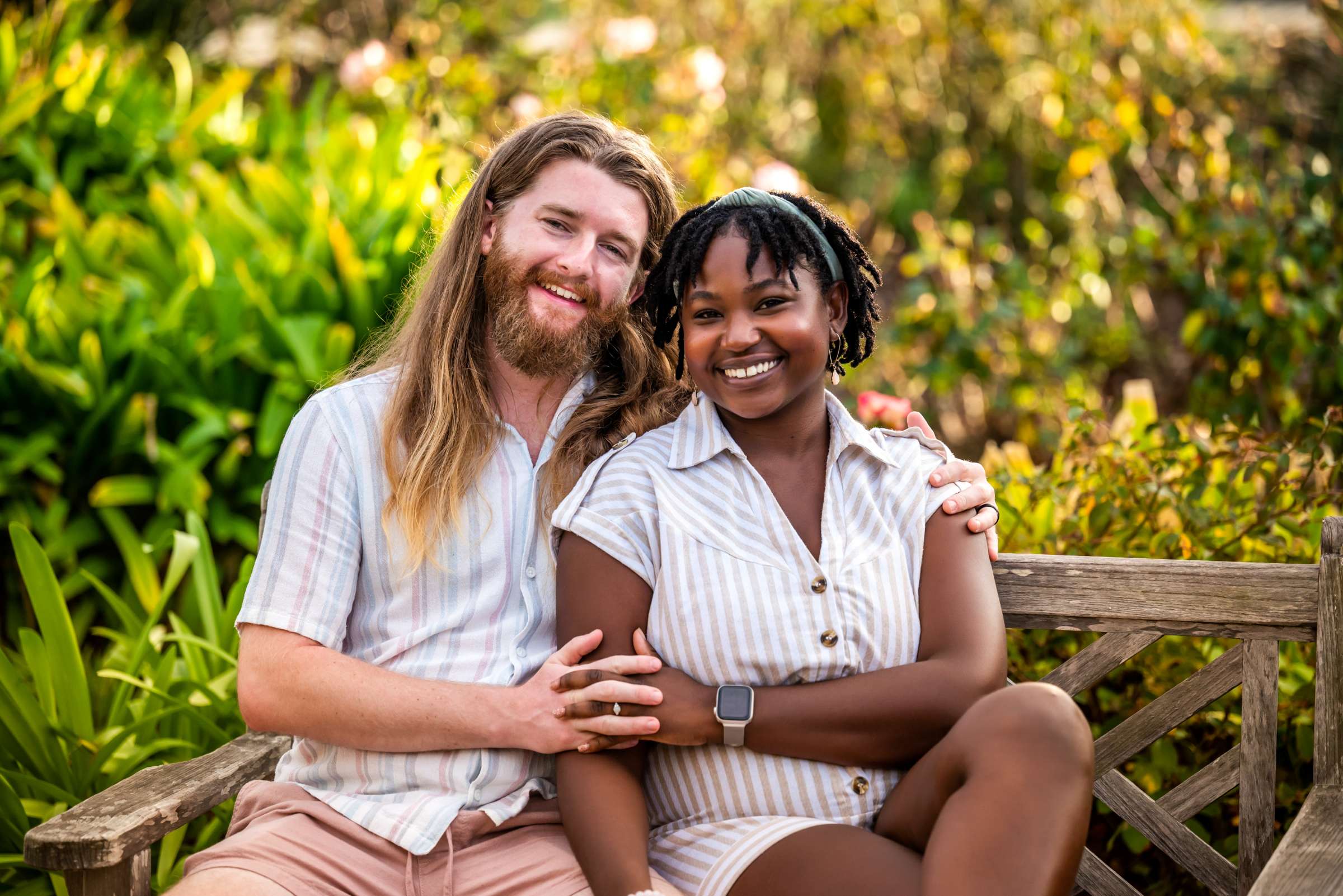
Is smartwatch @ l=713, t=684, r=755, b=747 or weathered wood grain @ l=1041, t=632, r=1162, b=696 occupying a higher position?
smartwatch @ l=713, t=684, r=755, b=747

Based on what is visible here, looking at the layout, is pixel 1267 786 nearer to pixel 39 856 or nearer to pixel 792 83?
pixel 39 856

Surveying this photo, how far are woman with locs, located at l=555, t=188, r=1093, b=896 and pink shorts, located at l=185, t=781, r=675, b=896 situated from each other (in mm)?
159

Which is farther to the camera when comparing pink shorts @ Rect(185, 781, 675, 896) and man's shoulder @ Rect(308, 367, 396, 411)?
man's shoulder @ Rect(308, 367, 396, 411)

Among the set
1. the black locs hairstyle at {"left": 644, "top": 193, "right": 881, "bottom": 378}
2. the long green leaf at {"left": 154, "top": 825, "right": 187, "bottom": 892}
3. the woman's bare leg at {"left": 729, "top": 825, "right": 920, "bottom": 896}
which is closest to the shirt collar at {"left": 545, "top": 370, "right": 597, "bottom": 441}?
the black locs hairstyle at {"left": 644, "top": 193, "right": 881, "bottom": 378}

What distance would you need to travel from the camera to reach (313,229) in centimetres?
521

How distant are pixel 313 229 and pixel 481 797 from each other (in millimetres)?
3412

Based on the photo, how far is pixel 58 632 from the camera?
10.2ft

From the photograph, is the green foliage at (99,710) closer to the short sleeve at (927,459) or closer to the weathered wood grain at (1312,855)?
the short sleeve at (927,459)

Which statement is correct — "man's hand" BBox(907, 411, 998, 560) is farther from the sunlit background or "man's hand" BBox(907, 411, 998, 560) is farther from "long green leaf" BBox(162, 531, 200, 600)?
"long green leaf" BBox(162, 531, 200, 600)

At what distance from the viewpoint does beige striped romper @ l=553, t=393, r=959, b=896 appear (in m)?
2.30

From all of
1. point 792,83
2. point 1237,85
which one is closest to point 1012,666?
point 1237,85

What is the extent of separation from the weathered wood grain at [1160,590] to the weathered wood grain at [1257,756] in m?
0.09

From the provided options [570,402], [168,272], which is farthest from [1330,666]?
[168,272]

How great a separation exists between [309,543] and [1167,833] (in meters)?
1.90
